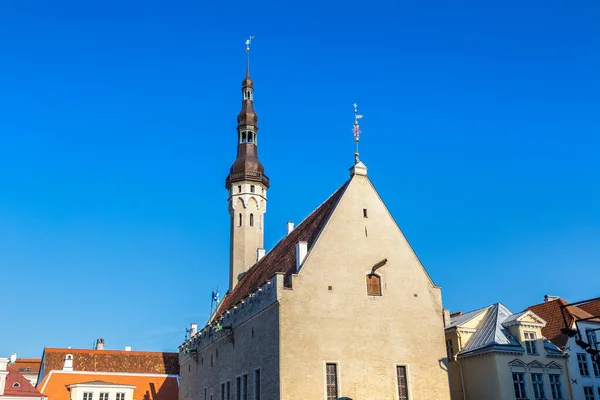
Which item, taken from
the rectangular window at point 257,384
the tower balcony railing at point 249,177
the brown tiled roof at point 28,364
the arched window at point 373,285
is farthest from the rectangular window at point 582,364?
the brown tiled roof at point 28,364

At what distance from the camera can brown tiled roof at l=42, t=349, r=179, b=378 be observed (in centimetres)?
5109

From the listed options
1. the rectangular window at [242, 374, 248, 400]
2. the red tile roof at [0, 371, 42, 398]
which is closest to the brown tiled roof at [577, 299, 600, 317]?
the rectangular window at [242, 374, 248, 400]

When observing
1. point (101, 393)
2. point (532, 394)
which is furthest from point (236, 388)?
point (101, 393)

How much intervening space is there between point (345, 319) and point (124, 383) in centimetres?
2744

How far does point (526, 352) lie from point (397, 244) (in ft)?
27.1

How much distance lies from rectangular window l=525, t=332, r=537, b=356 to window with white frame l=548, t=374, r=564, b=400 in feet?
5.02

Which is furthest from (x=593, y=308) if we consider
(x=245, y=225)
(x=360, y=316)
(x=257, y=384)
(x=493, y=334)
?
(x=245, y=225)

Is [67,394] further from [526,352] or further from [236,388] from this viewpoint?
[526,352]

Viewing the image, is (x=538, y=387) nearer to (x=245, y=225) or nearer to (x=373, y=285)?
(x=373, y=285)

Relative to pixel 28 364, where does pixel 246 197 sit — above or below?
above

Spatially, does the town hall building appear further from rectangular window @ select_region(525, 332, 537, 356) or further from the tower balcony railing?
the tower balcony railing

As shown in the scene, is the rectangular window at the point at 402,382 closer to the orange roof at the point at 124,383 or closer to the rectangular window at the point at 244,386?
the rectangular window at the point at 244,386

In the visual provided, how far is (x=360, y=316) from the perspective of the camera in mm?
30281

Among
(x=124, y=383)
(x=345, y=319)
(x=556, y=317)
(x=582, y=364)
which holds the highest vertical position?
(x=556, y=317)
